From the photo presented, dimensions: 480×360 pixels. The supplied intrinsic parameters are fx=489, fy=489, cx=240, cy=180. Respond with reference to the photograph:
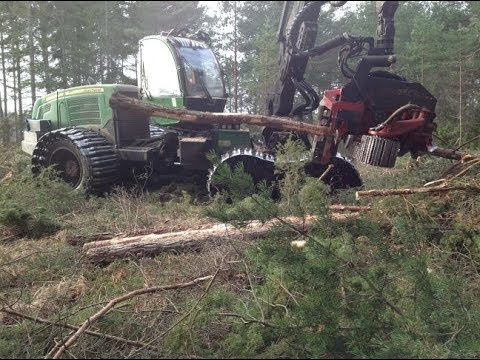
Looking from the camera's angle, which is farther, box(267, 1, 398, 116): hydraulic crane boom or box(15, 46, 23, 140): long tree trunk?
box(15, 46, 23, 140): long tree trunk

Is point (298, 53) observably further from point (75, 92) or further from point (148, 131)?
point (75, 92)

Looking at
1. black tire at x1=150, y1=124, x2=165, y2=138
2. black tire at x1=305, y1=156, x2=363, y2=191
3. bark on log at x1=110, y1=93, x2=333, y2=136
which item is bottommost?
black tire at x1=305, y1=156, x2=363, y2=191

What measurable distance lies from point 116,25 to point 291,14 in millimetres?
4429

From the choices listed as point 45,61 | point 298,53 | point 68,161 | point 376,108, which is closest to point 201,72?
point 298,53

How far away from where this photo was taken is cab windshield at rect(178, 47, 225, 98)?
342 inches

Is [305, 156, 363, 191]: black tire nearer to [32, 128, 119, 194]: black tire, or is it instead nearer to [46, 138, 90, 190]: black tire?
[32, 128, 119, 194]: black tire

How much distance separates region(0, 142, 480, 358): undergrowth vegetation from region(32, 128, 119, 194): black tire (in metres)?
2.92

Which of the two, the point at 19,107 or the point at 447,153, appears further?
the point at 19,107

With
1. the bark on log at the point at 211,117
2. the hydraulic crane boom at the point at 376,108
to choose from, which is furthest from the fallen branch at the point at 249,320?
the bark on log at the point at 211,117

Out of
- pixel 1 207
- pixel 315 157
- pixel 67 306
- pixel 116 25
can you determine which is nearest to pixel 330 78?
pixel 116 25

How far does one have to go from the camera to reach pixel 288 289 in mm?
3361

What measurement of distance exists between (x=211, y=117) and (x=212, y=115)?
0.04 meters

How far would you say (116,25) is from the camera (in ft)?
36.7

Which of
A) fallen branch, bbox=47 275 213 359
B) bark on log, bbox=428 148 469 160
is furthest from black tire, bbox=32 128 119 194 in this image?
bark on log, bbox=428 148 469 160
